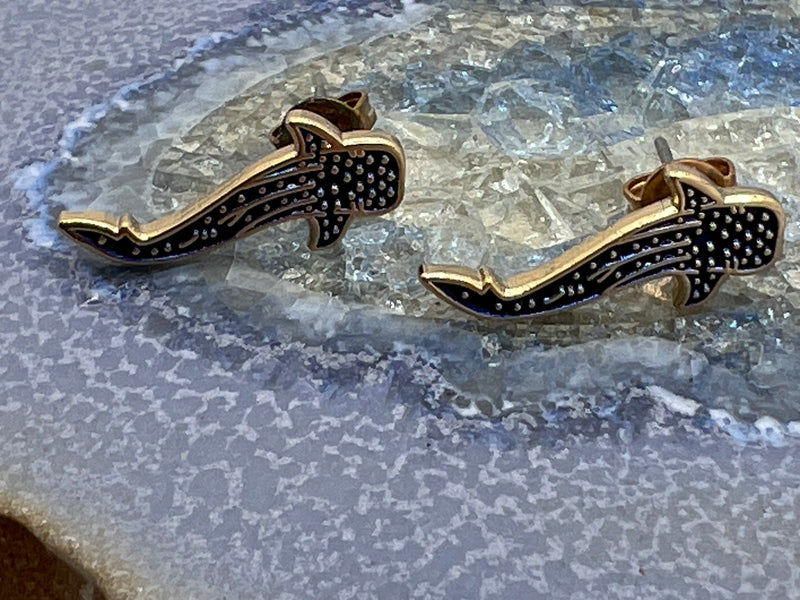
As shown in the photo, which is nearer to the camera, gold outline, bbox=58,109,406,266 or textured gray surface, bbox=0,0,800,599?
textured gray surface, bbox=0,0,800,599

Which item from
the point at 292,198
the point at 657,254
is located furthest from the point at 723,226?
the point at 292,198

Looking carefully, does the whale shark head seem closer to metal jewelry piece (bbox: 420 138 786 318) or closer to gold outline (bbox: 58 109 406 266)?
metal jewelry piece (bbox: 420 138 786 318)

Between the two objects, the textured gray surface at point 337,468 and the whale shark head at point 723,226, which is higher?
the whale shark head at point 723,226

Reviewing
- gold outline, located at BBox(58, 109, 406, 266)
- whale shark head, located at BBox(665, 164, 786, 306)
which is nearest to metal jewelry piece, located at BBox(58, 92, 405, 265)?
gold outline, located at BBox(58, 109, 406, 266)

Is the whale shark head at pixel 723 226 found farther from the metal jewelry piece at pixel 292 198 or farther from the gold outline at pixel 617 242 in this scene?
the metal jewelry piece at pixel 292 198

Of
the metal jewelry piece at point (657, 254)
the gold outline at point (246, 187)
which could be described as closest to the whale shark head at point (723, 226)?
the metal jewelry piece at point (657, 254)

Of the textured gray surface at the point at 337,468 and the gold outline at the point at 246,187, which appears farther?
the gold outline at the point at 246,187
